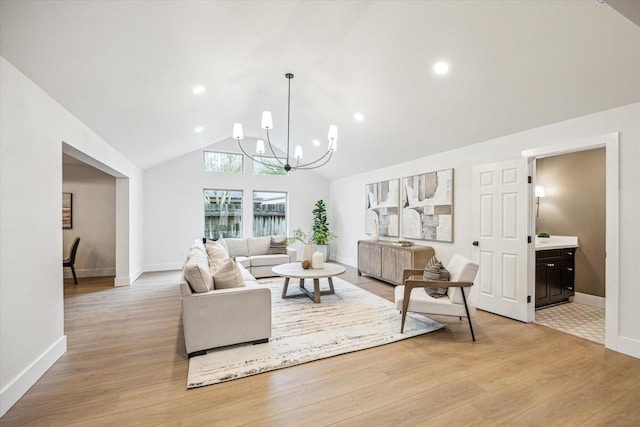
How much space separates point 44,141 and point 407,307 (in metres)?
3.85

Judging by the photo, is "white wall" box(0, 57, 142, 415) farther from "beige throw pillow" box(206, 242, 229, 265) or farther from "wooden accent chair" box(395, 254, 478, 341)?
"wooden accent chair" box(395, 254, 478, 341)

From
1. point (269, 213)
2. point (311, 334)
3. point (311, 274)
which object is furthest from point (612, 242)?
point (269, 213)

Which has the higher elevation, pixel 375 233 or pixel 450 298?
pixel 375 233

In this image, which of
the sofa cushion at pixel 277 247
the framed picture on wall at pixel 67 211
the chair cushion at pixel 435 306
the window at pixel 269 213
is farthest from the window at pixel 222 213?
the chair cushion at pixel 435 306

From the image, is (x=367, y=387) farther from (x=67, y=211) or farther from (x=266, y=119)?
(x=67, y=211)

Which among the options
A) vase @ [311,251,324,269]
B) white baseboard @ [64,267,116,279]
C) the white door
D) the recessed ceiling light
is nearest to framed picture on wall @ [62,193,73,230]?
white baseboard @ [64,267,116,279]

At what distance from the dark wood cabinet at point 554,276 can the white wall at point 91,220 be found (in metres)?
8.02

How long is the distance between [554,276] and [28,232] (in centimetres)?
616

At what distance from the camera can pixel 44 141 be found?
248 centimetres

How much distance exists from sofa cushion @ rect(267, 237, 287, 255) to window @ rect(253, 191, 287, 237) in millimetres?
1326

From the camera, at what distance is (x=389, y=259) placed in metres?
5.33

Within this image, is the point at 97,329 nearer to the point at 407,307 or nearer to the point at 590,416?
the point at 407,307

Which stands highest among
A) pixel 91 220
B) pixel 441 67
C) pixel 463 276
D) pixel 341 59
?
pixel 341 59

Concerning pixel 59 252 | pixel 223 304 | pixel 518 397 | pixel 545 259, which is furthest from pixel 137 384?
pixel 545 259
